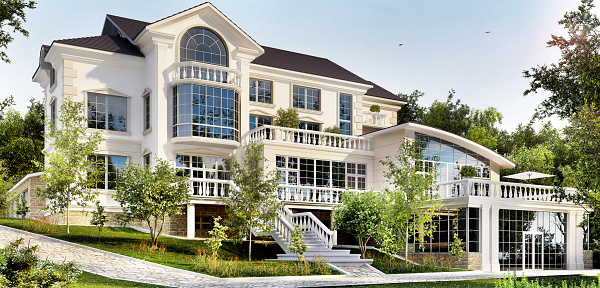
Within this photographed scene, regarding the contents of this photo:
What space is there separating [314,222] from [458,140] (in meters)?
12.3

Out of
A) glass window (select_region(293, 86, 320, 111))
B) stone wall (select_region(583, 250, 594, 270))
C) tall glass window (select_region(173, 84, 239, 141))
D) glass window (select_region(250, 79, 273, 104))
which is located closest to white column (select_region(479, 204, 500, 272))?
stone wall (select_region(583, 250, 594, 270))

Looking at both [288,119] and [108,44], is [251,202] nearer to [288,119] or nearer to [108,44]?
[288,119]

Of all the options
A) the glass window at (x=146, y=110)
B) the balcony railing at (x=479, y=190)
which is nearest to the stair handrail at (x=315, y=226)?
the balcony railing at (x=479, y=190)

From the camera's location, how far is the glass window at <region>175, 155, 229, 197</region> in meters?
27.3

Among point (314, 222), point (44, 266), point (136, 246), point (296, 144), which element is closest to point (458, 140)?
point (296, 144)

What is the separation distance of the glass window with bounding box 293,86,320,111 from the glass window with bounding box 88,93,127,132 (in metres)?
10.7

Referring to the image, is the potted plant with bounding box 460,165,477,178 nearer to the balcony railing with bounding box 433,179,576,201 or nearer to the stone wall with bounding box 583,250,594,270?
the balcony railing with bounding box 433,179,576,201

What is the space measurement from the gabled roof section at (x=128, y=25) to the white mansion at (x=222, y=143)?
0.15m

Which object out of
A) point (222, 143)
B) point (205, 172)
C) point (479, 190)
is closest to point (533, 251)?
point (479, 190)

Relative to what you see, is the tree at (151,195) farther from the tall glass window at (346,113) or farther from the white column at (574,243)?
the white column at (574,243)

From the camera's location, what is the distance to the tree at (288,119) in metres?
33.3

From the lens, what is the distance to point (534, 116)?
2381 centimetres

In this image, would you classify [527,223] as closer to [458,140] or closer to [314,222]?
[458,140]

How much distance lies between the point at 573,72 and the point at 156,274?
654 inches
